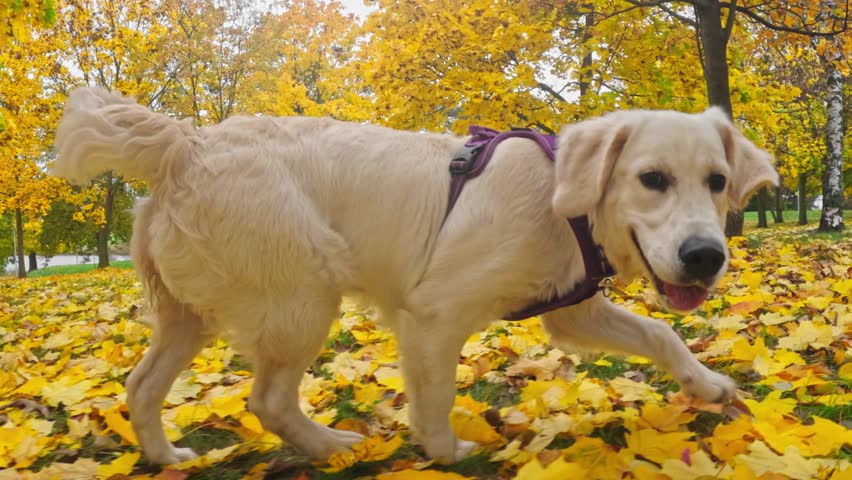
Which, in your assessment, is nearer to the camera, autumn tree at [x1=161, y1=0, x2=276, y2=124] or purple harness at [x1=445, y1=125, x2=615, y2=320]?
purple harness at [x1=445, y1=125, x2=615, y2=320]

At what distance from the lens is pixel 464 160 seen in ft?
9.15

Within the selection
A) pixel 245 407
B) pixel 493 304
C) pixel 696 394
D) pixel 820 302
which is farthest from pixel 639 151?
pixel 820 302

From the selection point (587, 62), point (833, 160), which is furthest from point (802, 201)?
point (587, 62)

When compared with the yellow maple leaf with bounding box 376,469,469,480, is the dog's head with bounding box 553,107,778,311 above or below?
above

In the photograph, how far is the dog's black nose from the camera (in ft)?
6.88

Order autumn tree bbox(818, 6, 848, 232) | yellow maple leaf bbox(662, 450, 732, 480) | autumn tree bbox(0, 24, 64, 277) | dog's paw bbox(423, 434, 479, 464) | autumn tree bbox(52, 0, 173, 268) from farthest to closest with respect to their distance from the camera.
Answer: autumn tree bbox(52, 0, 173, 268), autumn tree bbox(0, 24, 64, 277), autumn tree bbox(818, 6, 848, 232), dog's paw bbox(423, 434, 479, 464), yellow maple leaf bbox(662, 450, 732, 480)

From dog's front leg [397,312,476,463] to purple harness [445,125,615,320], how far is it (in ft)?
1.04

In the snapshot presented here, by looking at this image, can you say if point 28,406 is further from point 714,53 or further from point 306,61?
point 306,61

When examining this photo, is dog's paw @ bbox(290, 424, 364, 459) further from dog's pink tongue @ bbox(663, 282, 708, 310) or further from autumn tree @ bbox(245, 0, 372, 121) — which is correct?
autumn tree @ bbox(245, 0, 372, 121)

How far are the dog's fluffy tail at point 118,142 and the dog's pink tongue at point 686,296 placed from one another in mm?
1982

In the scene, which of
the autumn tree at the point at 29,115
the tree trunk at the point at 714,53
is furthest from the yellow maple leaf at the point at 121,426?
the autumn tree at the point at 29,115

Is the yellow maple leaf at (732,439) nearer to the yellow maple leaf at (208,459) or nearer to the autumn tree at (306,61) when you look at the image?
the yellow maple leaf at (208,459)

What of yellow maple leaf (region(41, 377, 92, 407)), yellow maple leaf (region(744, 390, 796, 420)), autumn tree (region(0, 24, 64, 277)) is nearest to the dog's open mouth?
yellow maple leaf (region(744, 390, 796, 420))

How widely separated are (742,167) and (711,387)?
924mm
